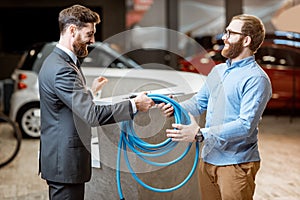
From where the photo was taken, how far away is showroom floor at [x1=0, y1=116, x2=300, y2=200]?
13.9ft

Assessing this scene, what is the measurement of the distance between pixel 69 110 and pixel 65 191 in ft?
1.30

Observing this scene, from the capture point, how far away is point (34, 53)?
670cm

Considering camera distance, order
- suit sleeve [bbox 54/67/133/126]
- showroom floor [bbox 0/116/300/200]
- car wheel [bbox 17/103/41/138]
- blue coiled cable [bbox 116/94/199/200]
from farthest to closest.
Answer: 1. car wheel [bbox 17/103/41/138]
2. showroom floor [bbox 0/116/300/200]
3. blue coiled cable [bbox 116/94/199/200]
4. suit sleeve [bbox 54/67/133/126]

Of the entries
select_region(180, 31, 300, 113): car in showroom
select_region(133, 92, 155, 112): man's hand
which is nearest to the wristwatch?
select_region(133, 92, 155, 112): man's hand

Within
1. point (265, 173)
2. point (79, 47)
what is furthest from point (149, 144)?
point (265, 173)

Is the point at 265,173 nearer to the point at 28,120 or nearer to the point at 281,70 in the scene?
the point at 28,120

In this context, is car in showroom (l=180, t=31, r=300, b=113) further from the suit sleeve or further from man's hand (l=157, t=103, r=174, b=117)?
the suit sleeve

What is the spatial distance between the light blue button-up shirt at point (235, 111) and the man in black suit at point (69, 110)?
330 mm

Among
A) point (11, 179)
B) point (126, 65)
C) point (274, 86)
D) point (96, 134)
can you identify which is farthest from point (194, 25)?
point (96, 134)

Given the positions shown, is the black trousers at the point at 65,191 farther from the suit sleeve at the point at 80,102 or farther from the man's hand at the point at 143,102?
the man's hand at the point at 143,102

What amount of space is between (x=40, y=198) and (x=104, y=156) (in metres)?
1.49

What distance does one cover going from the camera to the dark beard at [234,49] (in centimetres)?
235

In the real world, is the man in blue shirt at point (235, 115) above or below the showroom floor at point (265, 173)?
above

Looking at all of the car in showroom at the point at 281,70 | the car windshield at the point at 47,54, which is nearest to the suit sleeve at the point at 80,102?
the car windshield at the point at 47,54
